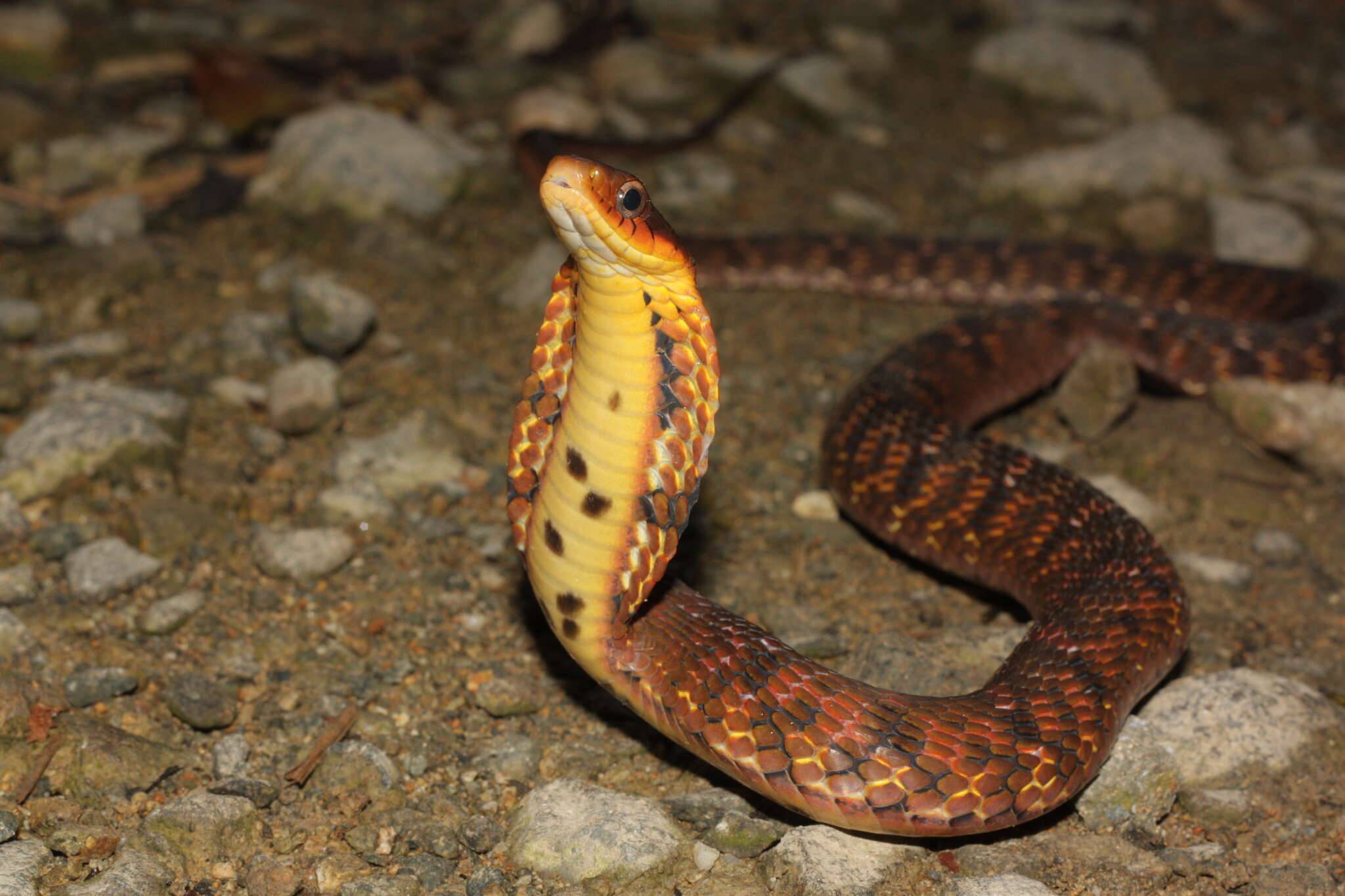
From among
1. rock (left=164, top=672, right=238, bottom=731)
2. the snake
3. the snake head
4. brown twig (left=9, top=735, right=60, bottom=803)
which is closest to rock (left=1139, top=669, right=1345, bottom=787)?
the snake

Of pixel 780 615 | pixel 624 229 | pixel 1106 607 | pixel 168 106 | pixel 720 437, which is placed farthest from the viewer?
pixel 168 106

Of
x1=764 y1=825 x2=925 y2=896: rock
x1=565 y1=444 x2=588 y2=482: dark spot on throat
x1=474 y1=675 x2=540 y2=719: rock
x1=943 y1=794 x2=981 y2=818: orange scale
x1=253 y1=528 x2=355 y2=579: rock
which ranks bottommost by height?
x1=253 y1=528 x2=355 y2=579: rock

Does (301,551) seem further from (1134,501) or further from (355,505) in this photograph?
(1134,501)

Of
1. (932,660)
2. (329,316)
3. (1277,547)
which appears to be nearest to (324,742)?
(932,660)

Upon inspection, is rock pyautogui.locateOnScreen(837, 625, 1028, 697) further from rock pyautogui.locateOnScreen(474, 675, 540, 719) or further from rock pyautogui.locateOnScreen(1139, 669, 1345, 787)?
rock pyautogui.locateOnScreen(474, 675, 540, 719)

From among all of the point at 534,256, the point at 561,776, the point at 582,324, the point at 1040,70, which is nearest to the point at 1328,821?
the point at 561,776

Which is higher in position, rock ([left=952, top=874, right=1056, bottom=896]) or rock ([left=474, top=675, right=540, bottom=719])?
rock ([left=952, top=874, right=1056, bottom=896])

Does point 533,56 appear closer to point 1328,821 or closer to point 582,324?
point 582,324
